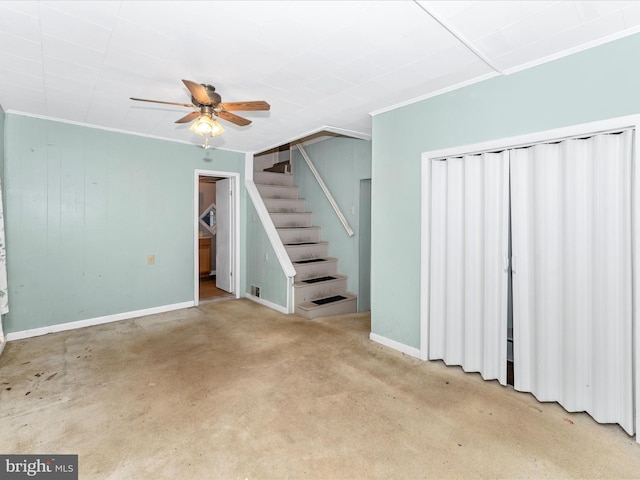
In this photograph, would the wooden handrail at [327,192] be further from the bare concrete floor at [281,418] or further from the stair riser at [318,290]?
the bare concrete floor at [281,418]

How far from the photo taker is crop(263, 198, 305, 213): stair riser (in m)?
5.73

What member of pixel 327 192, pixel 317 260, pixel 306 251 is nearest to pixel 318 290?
pixel 317 260

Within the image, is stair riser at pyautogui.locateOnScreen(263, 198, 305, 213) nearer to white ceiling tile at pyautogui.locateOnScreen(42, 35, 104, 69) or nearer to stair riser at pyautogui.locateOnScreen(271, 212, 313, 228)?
stair riser at pyautogui.locateOnScreen(271, 212, 313, 228)

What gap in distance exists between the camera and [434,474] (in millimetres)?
1763

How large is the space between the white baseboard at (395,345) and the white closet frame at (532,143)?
3.5 inches

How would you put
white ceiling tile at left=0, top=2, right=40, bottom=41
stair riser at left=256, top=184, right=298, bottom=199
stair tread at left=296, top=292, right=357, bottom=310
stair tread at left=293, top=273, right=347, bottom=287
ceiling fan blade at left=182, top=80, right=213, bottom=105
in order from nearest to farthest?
white ceiling tile at left=0, top=2, right=40, bottom=41 < ceiling fan blade at left=182, top=80, right=213, bottom=105 < stair tread at left=296, top=292, right=357, bottom=310 < stair tread at left=293, top=273, right=347, bottom=287 < stair riser at left=256, top=184, right=298, bottom=199

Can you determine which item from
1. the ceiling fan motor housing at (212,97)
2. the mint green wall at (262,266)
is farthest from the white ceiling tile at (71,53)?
the mint green wall at (262,266)

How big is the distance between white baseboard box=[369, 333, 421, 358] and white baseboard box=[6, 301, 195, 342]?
294 cm

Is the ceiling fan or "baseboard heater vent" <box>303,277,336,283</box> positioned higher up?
the ceiling fan

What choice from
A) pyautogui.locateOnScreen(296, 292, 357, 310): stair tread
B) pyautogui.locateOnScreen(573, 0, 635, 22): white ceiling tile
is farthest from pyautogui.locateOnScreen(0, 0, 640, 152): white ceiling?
pyautogui.locateOnScreen(296, 292, 357, 310): stair tread

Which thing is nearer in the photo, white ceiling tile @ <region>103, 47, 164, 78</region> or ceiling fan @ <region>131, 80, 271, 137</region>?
white ceiling tile @ <region>103, 47, 164, 78</region>

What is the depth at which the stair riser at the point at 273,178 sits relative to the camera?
6.14 meters

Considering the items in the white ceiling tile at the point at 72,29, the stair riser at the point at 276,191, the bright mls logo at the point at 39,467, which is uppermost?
the white ceiling tile at the point at 72,29

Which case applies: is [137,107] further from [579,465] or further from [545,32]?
[579,465]
